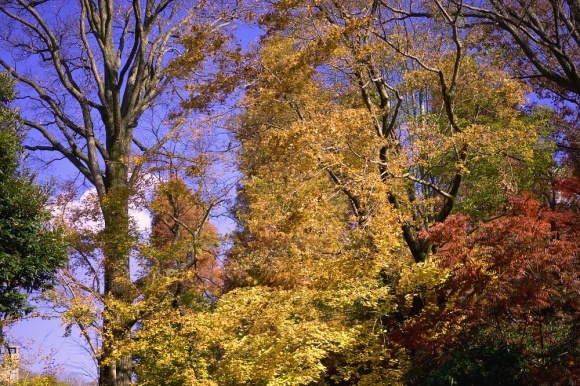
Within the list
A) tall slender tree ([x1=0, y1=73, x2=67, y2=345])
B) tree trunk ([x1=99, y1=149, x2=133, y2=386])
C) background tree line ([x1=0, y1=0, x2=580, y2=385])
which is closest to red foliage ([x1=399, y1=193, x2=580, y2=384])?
background tree line ([x1=0, y1=0, x2=580, y2=385])

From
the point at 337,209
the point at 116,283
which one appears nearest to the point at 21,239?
the point at 116,283

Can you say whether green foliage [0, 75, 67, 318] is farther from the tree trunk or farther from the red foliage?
the red foliage

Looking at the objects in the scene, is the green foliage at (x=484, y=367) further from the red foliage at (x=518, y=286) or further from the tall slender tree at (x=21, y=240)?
the tall slender tree at (x=21, y=240)

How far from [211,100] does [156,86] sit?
468 cm

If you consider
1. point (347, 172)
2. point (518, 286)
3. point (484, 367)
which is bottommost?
point (484, 367)

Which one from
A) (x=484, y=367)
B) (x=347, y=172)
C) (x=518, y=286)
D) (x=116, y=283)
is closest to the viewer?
(x=518, y=286)

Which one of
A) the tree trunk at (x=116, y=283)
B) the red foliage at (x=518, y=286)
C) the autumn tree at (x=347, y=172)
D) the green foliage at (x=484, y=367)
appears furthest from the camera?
the tree trunk at (x=116, y=283)

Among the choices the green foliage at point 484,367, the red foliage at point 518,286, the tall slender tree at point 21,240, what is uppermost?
the tall slender tree at point 21,240

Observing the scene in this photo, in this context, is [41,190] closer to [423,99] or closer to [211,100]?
[211,100]

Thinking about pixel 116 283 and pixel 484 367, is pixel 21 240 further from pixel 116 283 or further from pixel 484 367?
pixel 484 367

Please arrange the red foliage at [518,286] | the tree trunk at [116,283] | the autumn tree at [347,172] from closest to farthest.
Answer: the red foliage at [518,286], the autumn tree at [347,172], the tree trunk at [116,283]

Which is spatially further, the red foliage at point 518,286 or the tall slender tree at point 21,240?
the tall slender tree at point 21,240

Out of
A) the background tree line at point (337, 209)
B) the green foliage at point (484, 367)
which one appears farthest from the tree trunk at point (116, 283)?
the green foliage at point (484, 367)

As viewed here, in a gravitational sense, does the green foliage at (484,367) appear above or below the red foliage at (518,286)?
below
